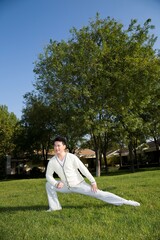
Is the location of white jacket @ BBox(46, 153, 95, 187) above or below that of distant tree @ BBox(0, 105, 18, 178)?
below

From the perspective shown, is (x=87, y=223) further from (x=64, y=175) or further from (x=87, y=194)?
(x=64, y=175)

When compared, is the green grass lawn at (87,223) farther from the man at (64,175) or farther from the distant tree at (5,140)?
the distant tree at (5,140)

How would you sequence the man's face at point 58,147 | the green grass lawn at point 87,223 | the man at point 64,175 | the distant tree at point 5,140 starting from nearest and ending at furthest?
the green grass lawn at point 87,223 < the man at point 64,175 < the man's face at point 58,147 < the distant tree at point 5,140

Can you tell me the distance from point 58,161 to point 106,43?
90.0 ft

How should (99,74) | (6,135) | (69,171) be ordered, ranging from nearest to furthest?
(69,171), (99,74), (6,135)

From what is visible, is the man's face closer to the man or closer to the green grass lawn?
the man

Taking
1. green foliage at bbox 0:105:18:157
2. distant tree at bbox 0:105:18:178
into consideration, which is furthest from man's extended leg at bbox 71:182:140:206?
green foliage at bbox 0:105:18:157

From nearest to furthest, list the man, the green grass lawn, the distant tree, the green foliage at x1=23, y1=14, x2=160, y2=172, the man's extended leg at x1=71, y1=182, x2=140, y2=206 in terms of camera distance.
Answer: the green grass lawn < the man's extended leg at x1=71, y1=182, x2=140, y2=206 < the man < the green foliage at x1=23, y1=14, x2=160, y2=172 < the distant tree

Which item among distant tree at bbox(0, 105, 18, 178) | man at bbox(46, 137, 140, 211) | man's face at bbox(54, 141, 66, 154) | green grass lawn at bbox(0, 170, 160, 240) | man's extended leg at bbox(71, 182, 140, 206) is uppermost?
distant tree at bbox(0, 105, 18, 178)

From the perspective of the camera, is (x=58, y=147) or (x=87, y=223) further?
(x=58, y=147)

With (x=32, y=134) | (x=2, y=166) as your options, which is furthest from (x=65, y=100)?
(x=2, y=166)

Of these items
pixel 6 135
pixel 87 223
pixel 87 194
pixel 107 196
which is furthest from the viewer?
pixel 6 135

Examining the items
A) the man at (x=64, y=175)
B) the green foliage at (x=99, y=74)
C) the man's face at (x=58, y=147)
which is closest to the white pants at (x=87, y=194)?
the man at (x=64, y=175)

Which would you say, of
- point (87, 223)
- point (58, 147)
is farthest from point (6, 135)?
point (87, 223)
